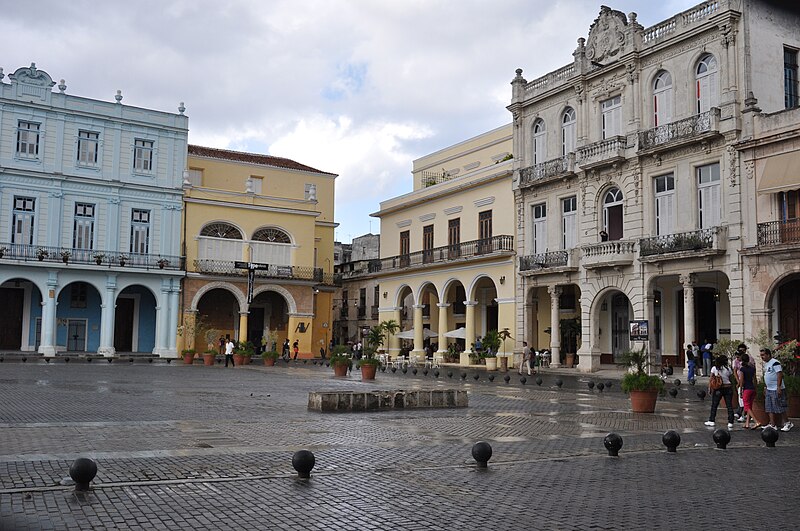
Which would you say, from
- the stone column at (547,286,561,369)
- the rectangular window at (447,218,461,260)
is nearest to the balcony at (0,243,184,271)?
the rectangular window at (447,218,461,260)

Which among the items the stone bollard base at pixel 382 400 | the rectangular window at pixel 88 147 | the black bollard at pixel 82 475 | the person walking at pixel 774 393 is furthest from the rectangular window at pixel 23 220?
the person walking at pixel 774 393

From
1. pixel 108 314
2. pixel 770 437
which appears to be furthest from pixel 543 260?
pixel 770 437

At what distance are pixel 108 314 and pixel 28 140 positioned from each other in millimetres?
10216

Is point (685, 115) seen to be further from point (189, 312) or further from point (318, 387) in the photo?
point (189, 312)

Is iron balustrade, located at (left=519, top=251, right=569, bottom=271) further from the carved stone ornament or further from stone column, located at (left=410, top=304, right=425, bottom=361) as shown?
stone column, located at (left=410, top=304, right=425, bottom=361)

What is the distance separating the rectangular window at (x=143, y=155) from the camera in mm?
45062

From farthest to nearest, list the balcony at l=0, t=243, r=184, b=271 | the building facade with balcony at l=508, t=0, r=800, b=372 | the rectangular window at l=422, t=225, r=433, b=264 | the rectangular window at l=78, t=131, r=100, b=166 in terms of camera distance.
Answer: the rectangular window at l=422, t=225, r=433, b=264, the rectangular window at l=78, t=131, r=100, b=166, the balcony at l=0, t=243, r=184, b=271, the building facade with balcony at l=508, t=0, r=800, b=372

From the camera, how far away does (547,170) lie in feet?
119

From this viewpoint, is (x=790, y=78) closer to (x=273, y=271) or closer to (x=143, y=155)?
(x=273, y=271)

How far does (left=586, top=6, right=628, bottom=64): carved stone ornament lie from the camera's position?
33.1m

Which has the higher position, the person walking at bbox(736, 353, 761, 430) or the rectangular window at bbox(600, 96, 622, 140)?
the rectangular window at bbox(600, 96, 622, 140)

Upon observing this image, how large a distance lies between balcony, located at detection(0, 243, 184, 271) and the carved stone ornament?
25.7 m

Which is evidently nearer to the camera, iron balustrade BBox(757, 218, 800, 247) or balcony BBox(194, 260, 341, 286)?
iron balustrade BBox(757, 218, 800, 247)

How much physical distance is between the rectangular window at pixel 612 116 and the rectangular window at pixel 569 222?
3332 mm
